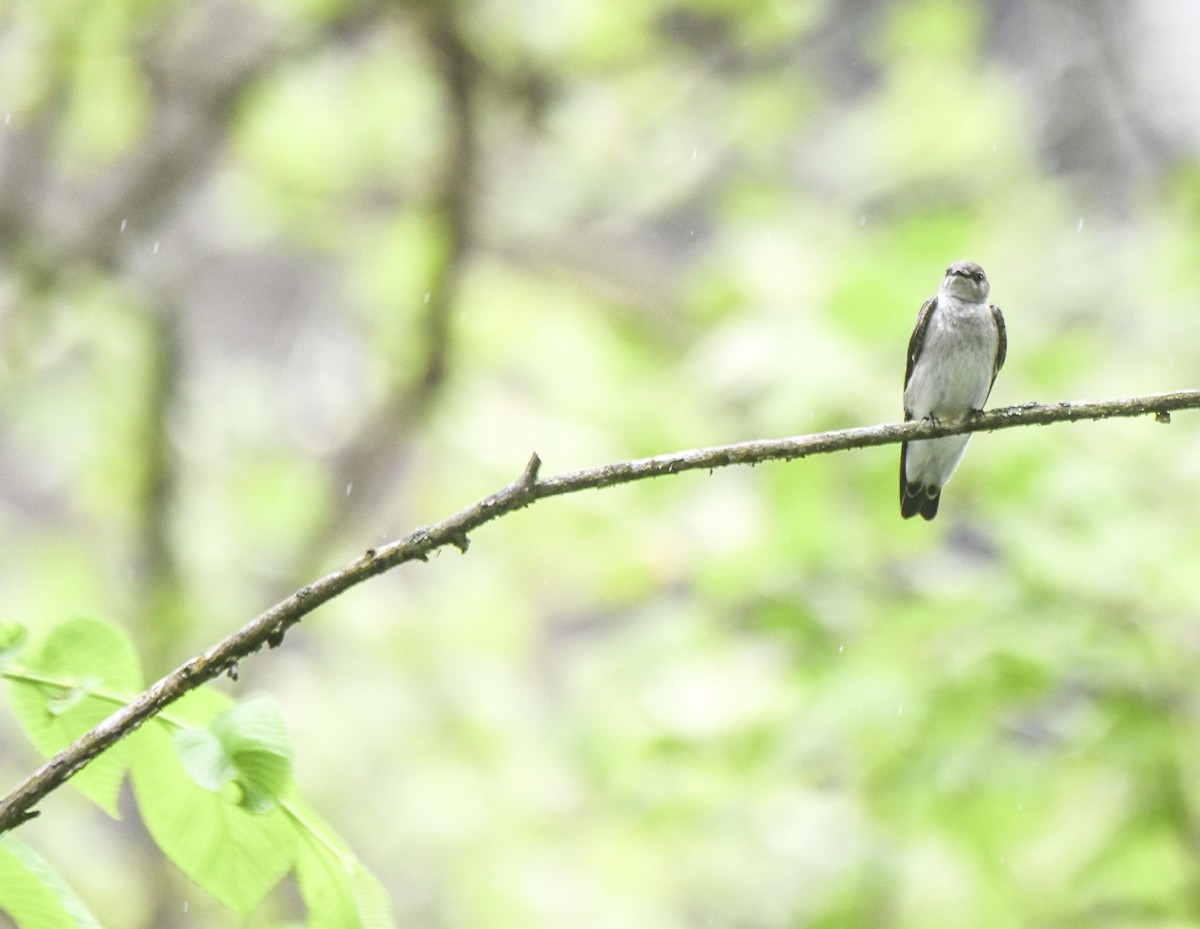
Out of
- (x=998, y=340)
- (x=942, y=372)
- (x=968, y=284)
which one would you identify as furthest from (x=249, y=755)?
(x=968, y=284)

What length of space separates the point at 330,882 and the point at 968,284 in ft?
8.71

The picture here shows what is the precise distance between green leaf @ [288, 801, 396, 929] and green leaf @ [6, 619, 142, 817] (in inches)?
8.3

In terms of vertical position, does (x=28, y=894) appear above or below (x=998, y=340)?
below

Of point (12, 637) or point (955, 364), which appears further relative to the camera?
point (955, 364)

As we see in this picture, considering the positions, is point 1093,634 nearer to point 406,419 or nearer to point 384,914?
point 384,914

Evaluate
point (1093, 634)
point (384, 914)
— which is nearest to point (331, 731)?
→ point (1093, 634)

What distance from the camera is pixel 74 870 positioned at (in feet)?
20.9

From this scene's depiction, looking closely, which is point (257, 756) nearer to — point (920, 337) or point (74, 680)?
point (74, 680)

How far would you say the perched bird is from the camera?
122 inches

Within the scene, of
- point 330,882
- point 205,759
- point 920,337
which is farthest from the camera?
point 920,337

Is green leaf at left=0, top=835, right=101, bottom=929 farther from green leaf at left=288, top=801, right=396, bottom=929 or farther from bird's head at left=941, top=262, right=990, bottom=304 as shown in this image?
bird's head at left=941, top=262, right=990, bottom=304

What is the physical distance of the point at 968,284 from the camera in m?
3.37

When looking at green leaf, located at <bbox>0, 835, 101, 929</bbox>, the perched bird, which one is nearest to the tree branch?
green leaf, located at <bbox>0, 835, 101, 929</bbox>

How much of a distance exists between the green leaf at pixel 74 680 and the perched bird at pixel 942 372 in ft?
7.14
